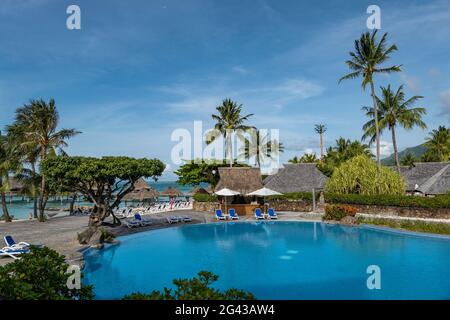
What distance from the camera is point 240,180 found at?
29.2 meters

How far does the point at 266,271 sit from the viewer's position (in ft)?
40.1

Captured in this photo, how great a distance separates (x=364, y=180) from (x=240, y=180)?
9899mm

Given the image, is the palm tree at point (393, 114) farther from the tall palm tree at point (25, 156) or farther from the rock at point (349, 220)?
the tall palm tree at point (25, 156)

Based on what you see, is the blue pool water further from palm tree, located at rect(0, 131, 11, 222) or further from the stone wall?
palm tree, located at rect(0, 131, 11, 222)

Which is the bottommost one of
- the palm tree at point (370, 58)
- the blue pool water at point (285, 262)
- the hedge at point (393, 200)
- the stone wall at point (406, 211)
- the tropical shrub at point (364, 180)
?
the blue pool water at point (285, 262)

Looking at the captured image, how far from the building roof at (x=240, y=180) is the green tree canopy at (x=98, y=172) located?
36.0 ft

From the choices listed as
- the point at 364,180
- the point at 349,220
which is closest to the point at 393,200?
the point at 364,180

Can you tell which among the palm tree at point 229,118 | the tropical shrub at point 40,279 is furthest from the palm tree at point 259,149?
the tropical shrub at point 40,279

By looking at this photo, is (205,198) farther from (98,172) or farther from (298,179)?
(98,172)

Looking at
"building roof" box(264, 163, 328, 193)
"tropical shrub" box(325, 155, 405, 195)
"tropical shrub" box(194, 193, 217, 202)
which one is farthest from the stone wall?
"tropical shrub" box(194, 193, 217, 202)

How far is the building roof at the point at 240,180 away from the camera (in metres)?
28.7

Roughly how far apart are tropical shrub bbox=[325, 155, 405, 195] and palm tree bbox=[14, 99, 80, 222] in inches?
802
